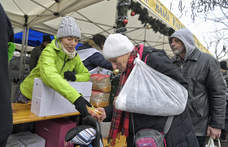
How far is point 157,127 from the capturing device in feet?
3.56

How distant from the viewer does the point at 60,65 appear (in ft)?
6.23

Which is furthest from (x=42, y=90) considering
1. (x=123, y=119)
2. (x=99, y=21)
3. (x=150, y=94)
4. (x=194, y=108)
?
(x=99, y=21)

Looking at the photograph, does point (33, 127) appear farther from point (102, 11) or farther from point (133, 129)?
point (102, 11)

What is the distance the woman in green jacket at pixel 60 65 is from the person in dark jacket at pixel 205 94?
1.22m

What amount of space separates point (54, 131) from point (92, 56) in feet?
4.17

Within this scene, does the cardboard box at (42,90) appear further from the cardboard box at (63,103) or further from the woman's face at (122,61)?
the woman's face at (122,61)

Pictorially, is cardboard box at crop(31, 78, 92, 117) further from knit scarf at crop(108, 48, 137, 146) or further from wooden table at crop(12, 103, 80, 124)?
knit scarf at crop(108, 48, 137, 146)

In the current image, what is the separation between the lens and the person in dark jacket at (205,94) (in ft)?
5.38

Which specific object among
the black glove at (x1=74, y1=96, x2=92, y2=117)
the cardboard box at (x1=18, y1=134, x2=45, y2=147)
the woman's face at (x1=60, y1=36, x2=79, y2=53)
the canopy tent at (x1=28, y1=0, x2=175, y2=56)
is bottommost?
the cardboard box at (x1=18, y1=134, x2=45, y2=147)

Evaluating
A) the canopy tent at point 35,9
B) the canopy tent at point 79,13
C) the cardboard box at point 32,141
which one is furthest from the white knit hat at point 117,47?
the canopy tent at point 35,9

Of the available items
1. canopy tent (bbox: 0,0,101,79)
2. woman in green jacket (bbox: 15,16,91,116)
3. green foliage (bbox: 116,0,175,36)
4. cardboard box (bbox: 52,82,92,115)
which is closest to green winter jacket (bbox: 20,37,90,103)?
woman in green jacket (bbox: 15,16,91,116)

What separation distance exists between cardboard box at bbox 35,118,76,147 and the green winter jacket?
1.54 feet

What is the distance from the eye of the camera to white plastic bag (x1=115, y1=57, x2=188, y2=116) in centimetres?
100

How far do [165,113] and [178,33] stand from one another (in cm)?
123
